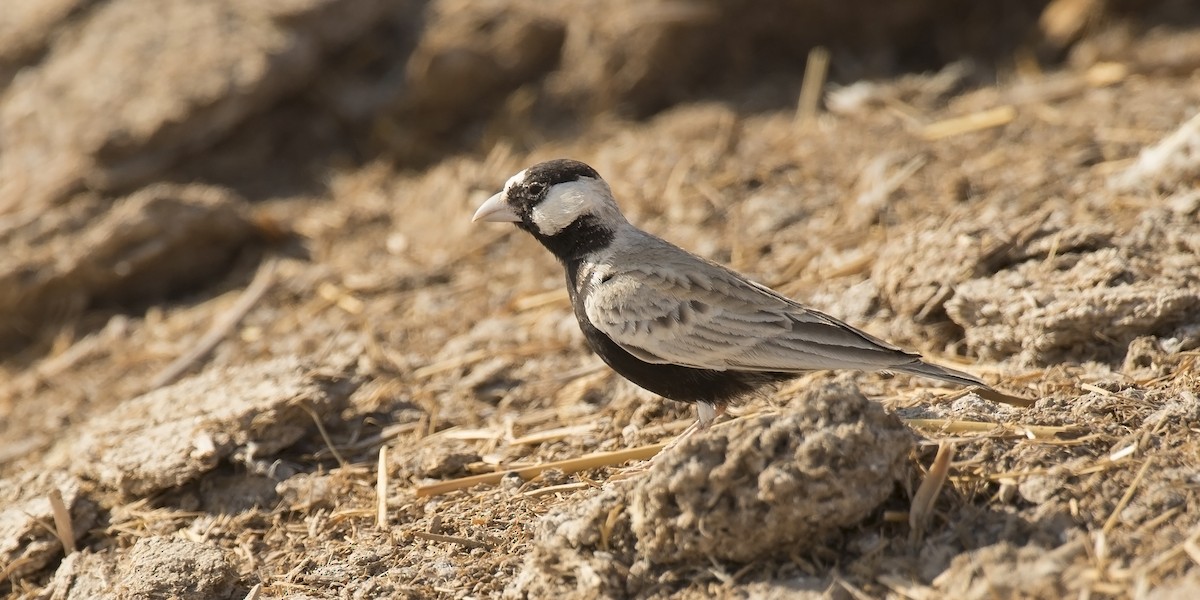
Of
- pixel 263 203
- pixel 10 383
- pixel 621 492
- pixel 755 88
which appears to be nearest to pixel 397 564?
pixel 621 492

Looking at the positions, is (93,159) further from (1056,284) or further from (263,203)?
(1056,284)

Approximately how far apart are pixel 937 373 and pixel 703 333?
1049mm

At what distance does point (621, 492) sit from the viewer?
4434mm

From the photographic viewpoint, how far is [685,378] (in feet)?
17.6

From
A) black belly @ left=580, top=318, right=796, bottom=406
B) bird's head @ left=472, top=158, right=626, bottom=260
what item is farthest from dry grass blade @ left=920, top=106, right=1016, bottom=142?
black belly @ left=580, top=318, right=796, bottom=406

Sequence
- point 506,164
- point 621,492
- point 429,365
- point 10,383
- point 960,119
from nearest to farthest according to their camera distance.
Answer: point 621,492, point 429,365, point 10,383, point 960,119, point 506,164

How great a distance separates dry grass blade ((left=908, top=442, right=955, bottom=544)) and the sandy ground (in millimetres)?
16

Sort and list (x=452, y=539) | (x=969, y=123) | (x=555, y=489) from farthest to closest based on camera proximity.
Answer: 1. (x=969, y=123)
2. (x=555, y=489)
3. (x=452, y=539)

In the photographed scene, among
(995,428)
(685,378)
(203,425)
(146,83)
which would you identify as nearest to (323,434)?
(203,425)

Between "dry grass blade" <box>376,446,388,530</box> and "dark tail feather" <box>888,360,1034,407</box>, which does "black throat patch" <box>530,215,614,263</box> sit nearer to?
"dry grass blade" <box>376,446,388,530</box>

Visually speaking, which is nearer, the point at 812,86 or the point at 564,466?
the point at 564,466

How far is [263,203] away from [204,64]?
1.27m

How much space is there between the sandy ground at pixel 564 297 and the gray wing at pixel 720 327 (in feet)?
1.37

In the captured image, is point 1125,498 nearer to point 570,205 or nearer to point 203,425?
point 570,205
